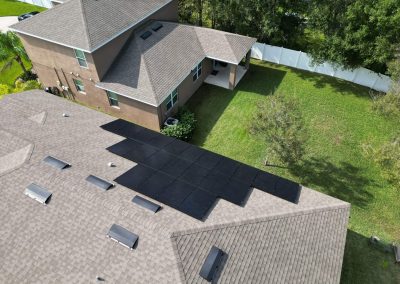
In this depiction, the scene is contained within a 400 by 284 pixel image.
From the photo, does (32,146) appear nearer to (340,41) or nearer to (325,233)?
(325,233)

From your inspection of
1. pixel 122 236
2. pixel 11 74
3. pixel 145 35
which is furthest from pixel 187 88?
pixel 11 74

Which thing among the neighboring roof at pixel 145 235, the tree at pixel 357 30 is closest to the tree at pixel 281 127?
the neighboring roof at pixel 145 235

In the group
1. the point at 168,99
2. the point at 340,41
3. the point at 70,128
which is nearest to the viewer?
the point at 70,128

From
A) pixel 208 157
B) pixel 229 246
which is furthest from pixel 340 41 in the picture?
pixel 229 246

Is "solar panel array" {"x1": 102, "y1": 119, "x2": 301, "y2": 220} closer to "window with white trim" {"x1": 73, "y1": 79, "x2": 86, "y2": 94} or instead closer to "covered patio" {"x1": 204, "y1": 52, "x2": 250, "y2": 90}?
"window with white trim" {"x1": 73, "y1": 79, "x2": 86, "y2": 94}

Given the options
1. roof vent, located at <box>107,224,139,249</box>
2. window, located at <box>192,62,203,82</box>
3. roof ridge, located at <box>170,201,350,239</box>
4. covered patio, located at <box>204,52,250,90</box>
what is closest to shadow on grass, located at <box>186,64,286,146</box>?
covered patio, located at <box>204,52,250,90</box>
